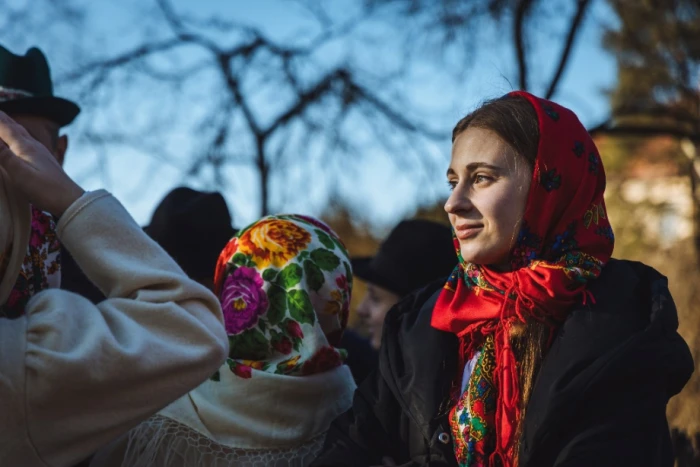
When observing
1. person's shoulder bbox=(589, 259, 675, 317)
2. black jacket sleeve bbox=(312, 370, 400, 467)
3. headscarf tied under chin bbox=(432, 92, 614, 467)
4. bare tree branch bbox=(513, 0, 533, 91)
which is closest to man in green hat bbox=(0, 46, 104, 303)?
black jacket sleeve bbox=(312, 370, 400, 467)

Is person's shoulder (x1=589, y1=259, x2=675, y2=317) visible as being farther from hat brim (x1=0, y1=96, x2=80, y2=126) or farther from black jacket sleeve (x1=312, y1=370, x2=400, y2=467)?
hat brim (x1=0, y1=96, x2=80, y2=126)

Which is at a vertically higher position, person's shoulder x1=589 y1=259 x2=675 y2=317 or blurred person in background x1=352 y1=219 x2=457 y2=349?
person's shoulder x1=589 y1=259 x2=675 y2=317

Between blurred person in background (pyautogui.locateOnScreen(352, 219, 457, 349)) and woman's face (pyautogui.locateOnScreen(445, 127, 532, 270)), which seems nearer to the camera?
woman's face (pyautogui.locateOnScreen(445, 127, 532, 270))

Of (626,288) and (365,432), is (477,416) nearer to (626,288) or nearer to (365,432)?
(365,432)

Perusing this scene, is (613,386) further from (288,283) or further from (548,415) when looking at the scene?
(288,283)

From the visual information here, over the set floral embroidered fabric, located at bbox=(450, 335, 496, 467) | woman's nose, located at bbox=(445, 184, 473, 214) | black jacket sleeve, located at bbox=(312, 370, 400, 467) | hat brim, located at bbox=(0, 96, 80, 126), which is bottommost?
black jacket sleeve, located at bbox=(312, 370, 400, 467)

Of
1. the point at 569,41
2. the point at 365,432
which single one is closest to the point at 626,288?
the point at 365,432

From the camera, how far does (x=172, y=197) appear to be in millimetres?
3754

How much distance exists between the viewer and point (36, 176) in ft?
5.50

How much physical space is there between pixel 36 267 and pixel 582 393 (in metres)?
1.32

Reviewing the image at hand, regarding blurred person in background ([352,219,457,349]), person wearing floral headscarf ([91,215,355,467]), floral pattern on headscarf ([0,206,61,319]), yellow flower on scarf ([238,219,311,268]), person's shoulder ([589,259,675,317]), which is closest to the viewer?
floral pattern on headscarf ([0,206,61,319])

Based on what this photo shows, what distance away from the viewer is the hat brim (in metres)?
2.95

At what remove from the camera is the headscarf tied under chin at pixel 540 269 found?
2223mm

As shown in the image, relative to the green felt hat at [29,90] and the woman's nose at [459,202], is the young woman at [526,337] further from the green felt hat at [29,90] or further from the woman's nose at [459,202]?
the green felt hat at [29,90]
